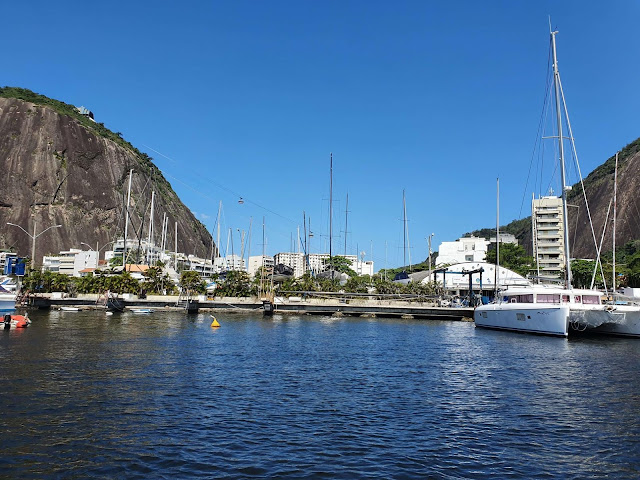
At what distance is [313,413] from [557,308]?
123ft

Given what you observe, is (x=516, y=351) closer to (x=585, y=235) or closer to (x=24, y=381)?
(x=24, y=381)

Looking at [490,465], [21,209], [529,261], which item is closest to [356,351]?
[490,465]

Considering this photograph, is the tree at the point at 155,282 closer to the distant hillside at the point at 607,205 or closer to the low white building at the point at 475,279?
the low white building at the point at 475,279

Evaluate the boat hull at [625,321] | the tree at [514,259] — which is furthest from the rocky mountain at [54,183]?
the boat hull at [625,321]

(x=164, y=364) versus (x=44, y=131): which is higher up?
(x=44, y=131)

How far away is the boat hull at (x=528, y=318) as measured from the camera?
50.3 metres

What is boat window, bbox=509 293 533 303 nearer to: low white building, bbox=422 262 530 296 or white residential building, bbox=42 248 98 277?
low white building, bbox=422 262 530 296

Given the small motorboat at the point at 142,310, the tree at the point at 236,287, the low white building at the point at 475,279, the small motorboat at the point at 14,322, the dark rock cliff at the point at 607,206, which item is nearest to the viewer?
the small motorboat at the point at 14,322

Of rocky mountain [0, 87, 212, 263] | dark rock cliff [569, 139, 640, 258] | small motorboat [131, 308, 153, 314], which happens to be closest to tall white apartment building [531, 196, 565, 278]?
dark rock cliff [569, 139, 640, 258]

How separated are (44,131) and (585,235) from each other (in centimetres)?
19142

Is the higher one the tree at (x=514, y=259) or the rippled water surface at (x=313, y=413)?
the tree at (x=514, y=259)

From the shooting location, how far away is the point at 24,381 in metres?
25.2

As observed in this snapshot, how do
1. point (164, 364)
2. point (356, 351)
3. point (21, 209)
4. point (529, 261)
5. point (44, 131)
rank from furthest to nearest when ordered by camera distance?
point (44, 131) < point (21, 209) < point (529, 261) < point (356, 351) < point (164, 364)

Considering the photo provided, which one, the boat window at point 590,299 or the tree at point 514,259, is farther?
the tree at point 514,259
